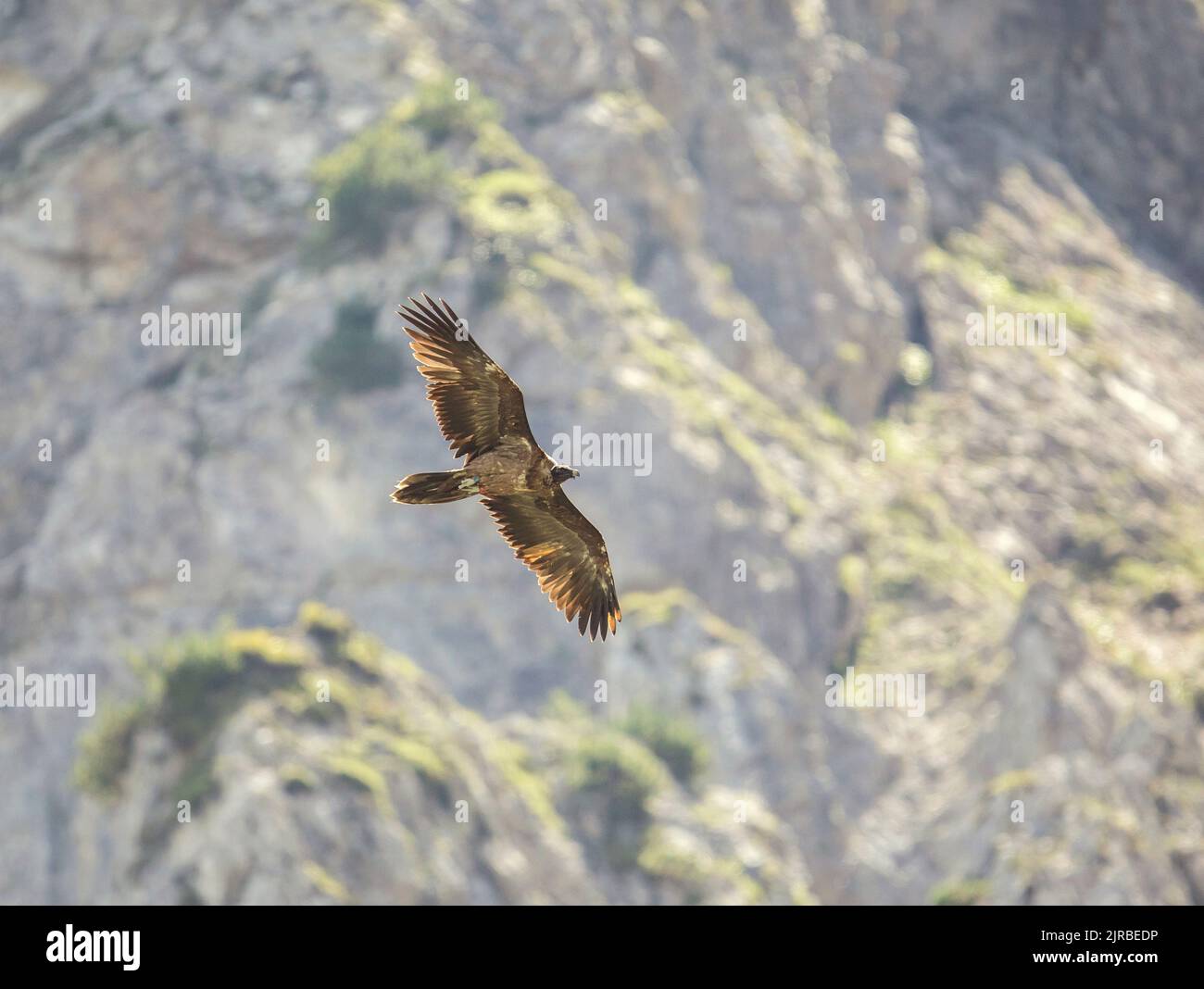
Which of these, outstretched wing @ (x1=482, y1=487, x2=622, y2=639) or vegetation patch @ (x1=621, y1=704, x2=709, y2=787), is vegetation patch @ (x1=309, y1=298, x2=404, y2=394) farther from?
outstretched wing @ (x1=482, y1=487, x2=622, y2=639)

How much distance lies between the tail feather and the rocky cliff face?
1901cm

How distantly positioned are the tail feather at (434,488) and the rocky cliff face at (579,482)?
1901 centimetres

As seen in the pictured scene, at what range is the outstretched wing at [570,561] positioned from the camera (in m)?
27.3

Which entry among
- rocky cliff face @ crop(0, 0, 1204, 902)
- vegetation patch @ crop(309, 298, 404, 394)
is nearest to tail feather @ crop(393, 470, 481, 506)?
rocky cliff face @ crop(0, 0, 1204, 902)

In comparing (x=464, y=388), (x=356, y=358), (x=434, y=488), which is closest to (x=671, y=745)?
(x=356, y=358)

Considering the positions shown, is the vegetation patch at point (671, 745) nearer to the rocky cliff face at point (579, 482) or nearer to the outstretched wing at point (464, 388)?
the rocky cliff face at point (579, 482)

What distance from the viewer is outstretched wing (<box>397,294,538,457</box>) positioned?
25.1m

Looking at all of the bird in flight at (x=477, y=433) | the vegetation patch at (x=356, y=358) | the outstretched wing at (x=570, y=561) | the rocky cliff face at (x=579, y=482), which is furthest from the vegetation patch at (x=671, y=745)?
the bird in flight at (x=477, y=433)

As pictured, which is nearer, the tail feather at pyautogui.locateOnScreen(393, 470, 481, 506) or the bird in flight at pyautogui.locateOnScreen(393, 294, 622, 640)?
the tail feather at pyautogui.locateOnScreen(393, 470, 481, 506)

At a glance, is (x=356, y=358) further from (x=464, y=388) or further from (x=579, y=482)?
(x=464, y=388)

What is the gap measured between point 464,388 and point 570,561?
361cm

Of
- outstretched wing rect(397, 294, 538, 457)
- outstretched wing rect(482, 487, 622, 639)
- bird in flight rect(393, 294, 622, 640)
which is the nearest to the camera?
bird in flight rect(393, 294, 622, 640)

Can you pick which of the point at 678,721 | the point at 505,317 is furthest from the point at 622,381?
the point at 678,721
